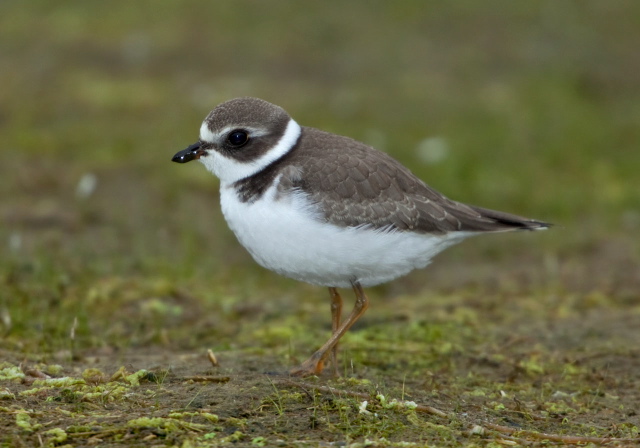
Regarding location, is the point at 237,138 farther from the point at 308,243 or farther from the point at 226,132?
the point at 308,243

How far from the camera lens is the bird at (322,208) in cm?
595

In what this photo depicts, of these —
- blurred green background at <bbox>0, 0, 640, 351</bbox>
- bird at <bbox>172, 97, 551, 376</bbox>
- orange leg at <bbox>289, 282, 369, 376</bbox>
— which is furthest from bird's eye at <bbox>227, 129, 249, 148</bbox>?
blurred green background at <bbox>0, 0, 640, 351</bbox>

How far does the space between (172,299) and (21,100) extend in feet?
20.3

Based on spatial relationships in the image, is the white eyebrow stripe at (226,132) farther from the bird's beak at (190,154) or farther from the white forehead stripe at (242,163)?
the bird's beak at (190,154)

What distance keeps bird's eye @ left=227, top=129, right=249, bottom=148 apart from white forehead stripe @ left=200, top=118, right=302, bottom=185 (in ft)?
0.38

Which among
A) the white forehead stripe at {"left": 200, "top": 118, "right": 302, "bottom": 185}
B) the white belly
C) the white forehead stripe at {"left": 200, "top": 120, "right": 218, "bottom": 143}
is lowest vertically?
the white belly

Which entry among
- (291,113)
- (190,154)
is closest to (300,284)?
(190,154)

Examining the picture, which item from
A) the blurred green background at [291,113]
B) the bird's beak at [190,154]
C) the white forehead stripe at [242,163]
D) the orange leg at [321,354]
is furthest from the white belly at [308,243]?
the blurred green background at [291,113]

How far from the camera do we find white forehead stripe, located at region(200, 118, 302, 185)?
6.32m

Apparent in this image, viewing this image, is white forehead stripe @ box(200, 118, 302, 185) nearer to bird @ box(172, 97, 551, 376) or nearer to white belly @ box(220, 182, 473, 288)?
bird @ box(172, 97, 551, 376)

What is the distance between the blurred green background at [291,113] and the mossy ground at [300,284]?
1.6 inches

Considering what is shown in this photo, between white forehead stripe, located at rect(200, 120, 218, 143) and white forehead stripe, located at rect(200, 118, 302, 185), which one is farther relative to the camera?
white forehead stripe, located at rect(200, 120, 218, 143)

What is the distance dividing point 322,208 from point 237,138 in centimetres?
92

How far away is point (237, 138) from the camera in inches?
253
